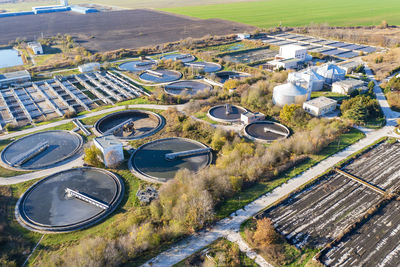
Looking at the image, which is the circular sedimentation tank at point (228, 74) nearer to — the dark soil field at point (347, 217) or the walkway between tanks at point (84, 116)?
the walkway between tanks at point (84, 116)

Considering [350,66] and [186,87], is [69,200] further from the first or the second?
[350,66]

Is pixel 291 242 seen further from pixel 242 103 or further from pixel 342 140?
pixel 242 103

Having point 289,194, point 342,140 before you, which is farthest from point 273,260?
point 342,140

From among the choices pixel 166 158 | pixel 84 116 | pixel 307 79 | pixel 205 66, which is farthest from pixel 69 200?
pixel 205 66

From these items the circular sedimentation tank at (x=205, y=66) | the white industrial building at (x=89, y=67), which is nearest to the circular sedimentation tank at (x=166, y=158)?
the circular sedimentation tank at (x=205, y=66)

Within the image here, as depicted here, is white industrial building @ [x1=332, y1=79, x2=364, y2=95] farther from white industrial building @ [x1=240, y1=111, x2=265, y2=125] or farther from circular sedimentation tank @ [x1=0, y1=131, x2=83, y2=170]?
circular sedimentation tank @ [x1=0, y1=131, x2=83, y2=170]

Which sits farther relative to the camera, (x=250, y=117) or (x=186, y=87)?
(x=186, y=87)
